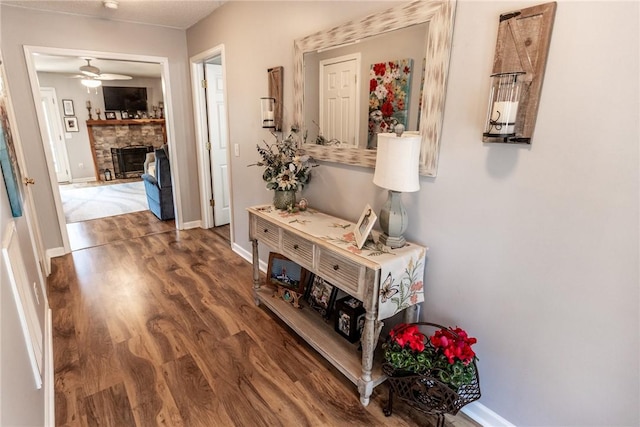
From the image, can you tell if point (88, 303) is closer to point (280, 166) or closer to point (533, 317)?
point (280, 166)

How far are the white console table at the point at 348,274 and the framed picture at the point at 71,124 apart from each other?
7.16m

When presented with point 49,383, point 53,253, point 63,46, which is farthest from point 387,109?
point 53,253

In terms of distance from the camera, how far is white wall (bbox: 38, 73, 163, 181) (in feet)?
22.4

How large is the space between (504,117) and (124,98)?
838 cm

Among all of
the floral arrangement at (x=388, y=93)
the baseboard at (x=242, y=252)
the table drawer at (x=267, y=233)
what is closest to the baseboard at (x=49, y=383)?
the table drawer at (x=267, y=233)

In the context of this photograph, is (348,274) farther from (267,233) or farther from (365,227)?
(267,233)

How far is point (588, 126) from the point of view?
44.1 inches

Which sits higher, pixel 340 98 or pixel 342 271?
pixel 340 98

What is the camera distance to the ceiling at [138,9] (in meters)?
2.91

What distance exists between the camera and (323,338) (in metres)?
1.97

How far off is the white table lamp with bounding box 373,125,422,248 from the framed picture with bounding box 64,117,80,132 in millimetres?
8079

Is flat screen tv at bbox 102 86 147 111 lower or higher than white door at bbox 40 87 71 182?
higher

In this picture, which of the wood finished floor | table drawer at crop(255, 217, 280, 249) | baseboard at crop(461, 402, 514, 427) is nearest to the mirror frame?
table drawer at crop(255, 217, 280, 249)

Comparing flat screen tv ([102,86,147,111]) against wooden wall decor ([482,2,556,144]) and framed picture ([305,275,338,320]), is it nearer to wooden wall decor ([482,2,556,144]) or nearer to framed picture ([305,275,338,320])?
framed picture ([305,275,338,320])
